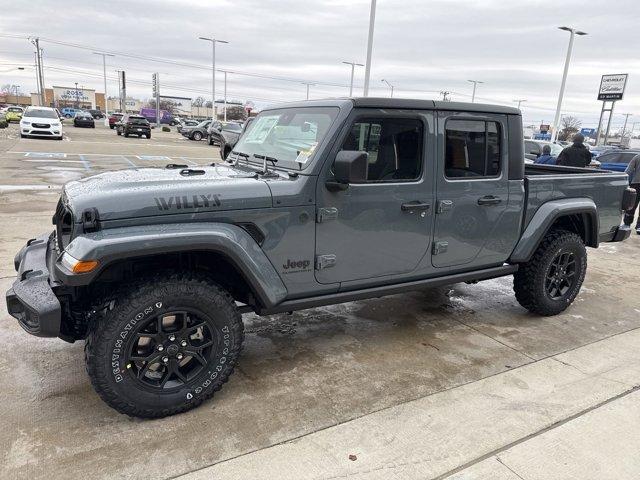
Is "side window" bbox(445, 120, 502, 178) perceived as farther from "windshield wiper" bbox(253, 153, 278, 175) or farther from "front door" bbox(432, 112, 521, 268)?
"windshield wiper" bbox(253, 153, 278, 175)

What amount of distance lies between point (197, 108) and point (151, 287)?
119010 mm

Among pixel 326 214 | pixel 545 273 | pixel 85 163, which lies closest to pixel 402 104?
pixel 326 214

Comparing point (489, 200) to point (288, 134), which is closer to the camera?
point (288, 134)

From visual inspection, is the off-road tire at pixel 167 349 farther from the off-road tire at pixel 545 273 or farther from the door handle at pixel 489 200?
the off-road tire at pixel 545 273

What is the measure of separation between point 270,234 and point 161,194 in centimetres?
68

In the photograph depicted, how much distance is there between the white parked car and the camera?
72.5ft

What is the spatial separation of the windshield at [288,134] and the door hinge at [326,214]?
330 millimetres

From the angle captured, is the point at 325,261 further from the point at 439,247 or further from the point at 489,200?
the point at 489,200

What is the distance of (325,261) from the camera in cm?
325

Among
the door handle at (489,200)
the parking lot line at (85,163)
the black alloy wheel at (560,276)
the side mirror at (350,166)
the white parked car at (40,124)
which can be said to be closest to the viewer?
the side mirror at (350,166)

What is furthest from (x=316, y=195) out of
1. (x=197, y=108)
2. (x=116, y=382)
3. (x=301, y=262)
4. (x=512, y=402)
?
(x=197, y=108)

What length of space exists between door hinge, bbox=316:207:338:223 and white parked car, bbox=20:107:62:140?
23.4 meters

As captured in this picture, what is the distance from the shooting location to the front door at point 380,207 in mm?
3230

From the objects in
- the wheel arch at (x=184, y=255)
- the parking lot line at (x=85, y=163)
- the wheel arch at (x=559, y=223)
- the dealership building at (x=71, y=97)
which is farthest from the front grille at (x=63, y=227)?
the dealership building at (x=71, y=97)
